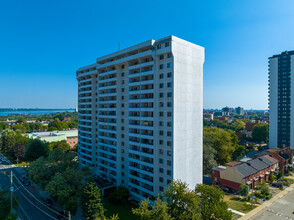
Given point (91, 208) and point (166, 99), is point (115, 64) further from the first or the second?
point (91, 208)

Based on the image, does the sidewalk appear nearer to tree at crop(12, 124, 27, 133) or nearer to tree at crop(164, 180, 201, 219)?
tree at crop(164, 180, 201, 219)

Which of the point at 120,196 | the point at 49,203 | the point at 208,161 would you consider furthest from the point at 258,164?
the point at 49,203

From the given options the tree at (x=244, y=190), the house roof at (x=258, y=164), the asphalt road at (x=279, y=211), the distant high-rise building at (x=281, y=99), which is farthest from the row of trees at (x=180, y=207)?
the distant high-rise building at (x=281, y=99)

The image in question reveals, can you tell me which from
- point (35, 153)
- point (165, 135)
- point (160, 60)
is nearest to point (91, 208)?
point (165, 135)

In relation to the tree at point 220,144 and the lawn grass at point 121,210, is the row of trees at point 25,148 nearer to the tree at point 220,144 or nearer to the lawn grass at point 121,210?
the lawn grass at point 121,210

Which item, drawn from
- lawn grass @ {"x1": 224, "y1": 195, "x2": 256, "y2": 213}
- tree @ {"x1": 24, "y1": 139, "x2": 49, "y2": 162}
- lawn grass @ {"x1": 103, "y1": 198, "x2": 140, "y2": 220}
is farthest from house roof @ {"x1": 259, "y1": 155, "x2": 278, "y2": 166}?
tree @ {"x1": 24, "y1": 139, "x2": 49, "y2": 162}
